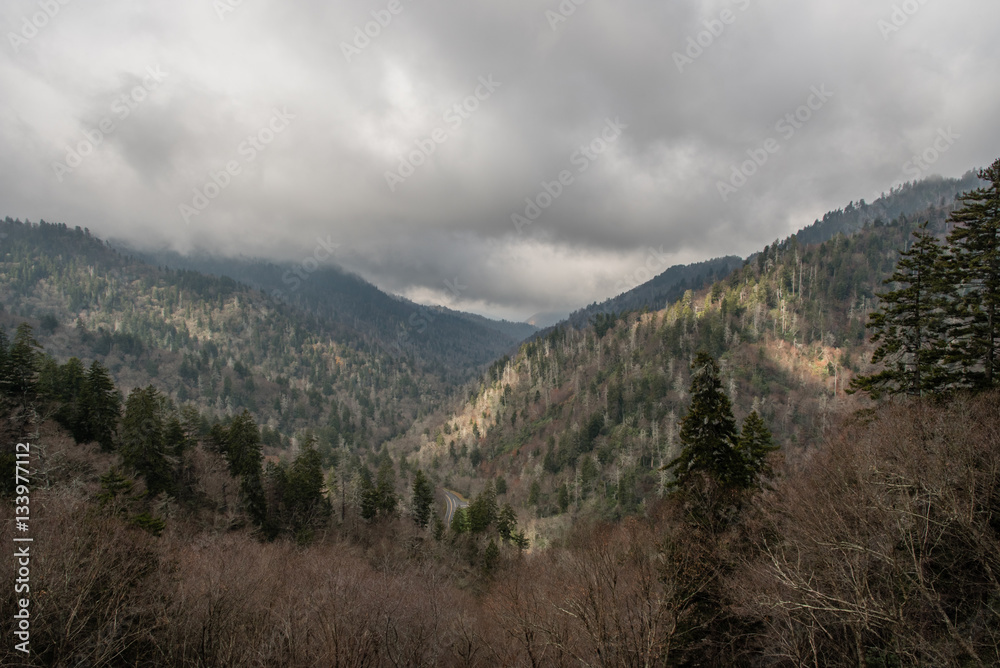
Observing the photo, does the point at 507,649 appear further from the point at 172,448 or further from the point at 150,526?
the point at 172,448

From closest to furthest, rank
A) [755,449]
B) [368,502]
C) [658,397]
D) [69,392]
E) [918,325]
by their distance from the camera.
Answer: [918,325]
[755,449]
[69,392]
[368,502]
[658,397]

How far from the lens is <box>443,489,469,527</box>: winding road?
107312 millimetres

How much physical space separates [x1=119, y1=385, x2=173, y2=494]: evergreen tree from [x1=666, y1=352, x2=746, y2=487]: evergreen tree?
48.5m

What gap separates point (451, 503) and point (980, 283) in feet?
402

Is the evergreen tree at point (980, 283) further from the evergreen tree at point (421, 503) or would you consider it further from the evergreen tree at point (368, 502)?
the evergreen tree at point (368, 502)

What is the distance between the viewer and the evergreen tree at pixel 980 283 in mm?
18719

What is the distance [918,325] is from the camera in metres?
20.8

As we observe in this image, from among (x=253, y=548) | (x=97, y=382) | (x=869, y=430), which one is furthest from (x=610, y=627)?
(x=97, y=382)

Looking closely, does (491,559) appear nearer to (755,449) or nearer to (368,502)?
(368,502)

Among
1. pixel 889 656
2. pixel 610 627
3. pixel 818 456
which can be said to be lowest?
pixel 610 627

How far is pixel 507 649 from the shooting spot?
1941cm

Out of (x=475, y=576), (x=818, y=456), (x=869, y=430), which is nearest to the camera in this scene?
(x=869, y=430)

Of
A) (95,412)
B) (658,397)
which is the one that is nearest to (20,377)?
(95,412)

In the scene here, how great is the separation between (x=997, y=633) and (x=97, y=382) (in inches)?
2570
